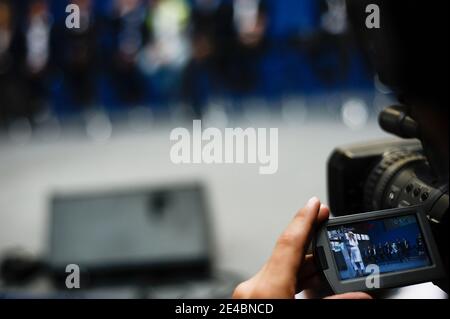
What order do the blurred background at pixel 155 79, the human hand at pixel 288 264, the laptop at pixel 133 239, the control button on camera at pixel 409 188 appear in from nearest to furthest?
the human hand at pixel 288 264
the control button on camera at pixel 409 188
the laptop at pixel 133 239
the blurred background at pixel 155 79

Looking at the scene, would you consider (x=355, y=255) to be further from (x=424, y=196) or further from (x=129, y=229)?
(x=129, y=229)

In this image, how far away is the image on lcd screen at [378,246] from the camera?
0.60m

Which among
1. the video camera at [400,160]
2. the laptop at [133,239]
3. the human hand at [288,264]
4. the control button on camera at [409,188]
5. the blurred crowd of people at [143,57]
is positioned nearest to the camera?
the video camera at [400,160]

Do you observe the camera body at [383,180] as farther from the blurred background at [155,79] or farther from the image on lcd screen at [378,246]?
the blurred background at [155,79]

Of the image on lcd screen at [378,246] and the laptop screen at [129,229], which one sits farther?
the laptop screen at [129,229]

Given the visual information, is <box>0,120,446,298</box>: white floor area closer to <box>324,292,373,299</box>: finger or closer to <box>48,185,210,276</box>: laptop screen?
<box>48,185,210,276</box>: laptop screen

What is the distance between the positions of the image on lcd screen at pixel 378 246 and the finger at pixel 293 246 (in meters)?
0.04

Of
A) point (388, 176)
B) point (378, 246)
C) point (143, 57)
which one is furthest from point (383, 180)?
point (143, 57)

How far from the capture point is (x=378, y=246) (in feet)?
2.00

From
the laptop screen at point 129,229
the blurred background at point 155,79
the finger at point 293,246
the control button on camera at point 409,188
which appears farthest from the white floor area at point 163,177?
the finger at point 293,246

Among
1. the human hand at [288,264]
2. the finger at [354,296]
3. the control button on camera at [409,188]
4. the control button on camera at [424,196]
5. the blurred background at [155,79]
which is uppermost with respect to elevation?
the blurred background at [155,79]

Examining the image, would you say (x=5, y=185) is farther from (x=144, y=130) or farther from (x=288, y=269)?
(x=288, y=269)

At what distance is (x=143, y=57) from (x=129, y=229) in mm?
3157
